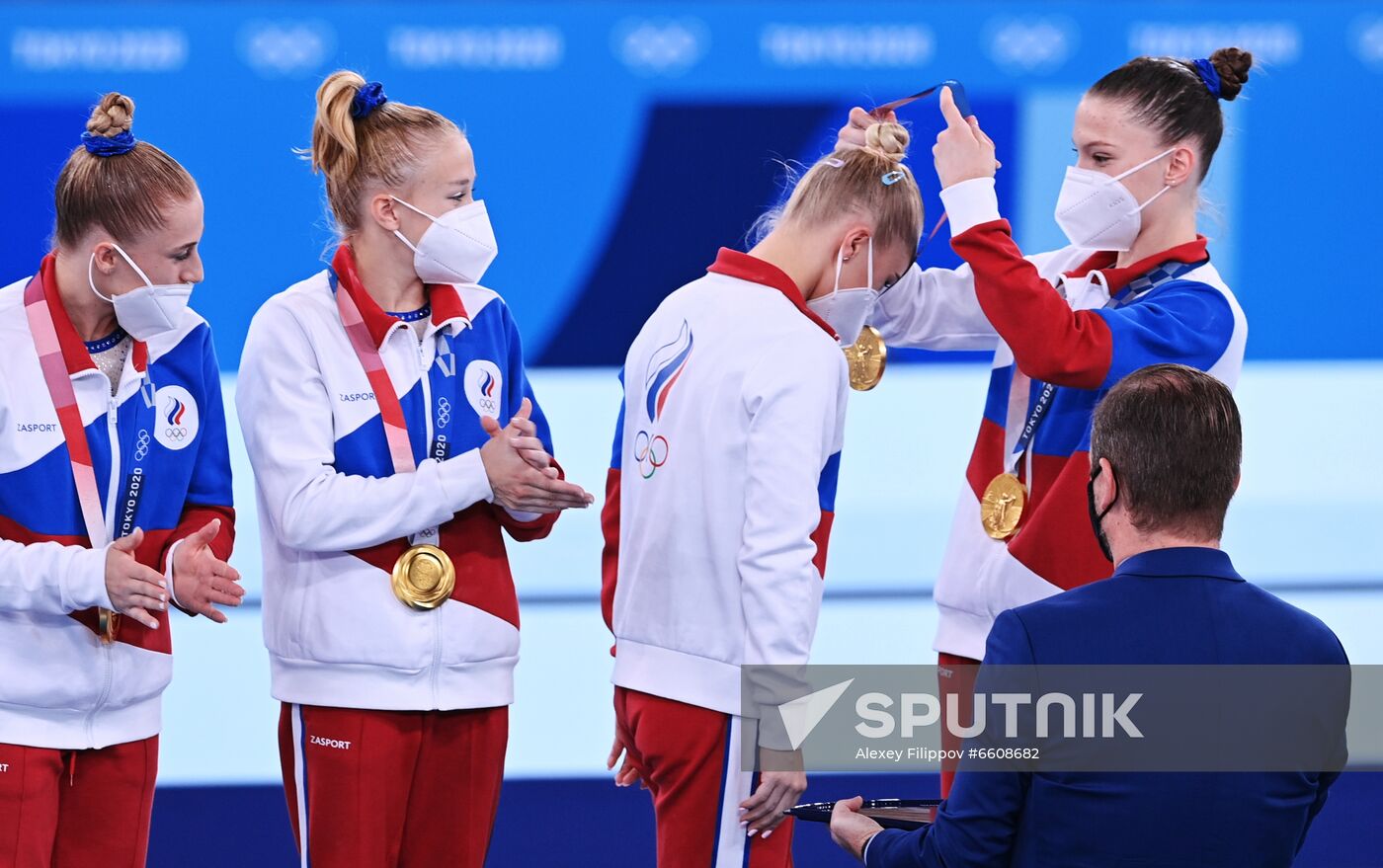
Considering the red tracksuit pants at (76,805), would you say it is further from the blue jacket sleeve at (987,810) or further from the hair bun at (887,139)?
the hair bun at (887,139)

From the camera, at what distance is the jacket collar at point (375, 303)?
2699 millimetres

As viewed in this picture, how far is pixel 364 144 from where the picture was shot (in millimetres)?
2779

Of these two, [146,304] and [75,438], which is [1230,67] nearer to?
[146,304]

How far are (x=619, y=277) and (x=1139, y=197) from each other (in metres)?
3.36

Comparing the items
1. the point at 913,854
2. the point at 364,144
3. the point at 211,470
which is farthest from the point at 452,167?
the point at 913,854

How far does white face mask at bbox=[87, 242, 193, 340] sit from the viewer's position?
261 cm

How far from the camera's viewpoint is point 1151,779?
182 centimetres

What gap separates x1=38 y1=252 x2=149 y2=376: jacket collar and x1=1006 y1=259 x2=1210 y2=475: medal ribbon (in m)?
1.57

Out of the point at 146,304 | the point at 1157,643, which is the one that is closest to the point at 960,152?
the point at 1157,643

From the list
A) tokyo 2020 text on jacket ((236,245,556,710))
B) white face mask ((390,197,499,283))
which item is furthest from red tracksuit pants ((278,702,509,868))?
white face mask ((390,197,499,283))

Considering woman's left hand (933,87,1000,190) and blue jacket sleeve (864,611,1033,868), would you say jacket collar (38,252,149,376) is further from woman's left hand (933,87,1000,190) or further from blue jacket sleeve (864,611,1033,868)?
blue jacket sleeve (864,611,1033,868)

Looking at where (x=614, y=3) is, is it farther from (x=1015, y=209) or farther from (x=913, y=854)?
(x=913, y=854)

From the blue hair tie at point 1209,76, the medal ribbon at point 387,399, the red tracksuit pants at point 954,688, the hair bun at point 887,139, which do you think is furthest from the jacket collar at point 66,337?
the blue hair tie at point 1209,76
